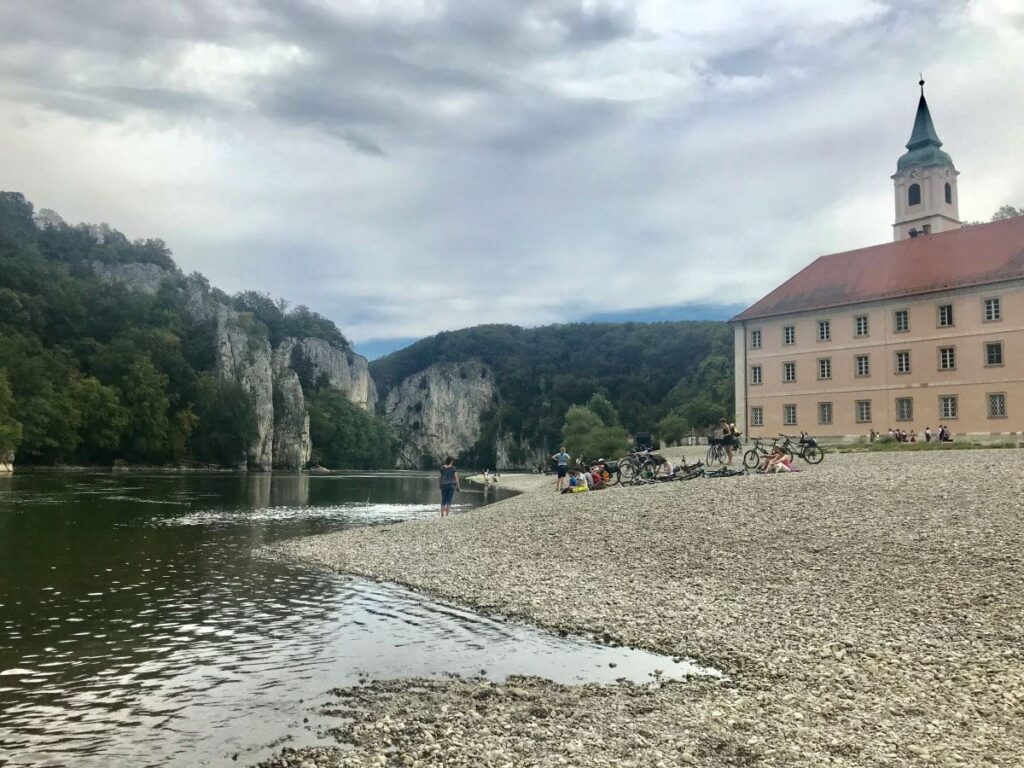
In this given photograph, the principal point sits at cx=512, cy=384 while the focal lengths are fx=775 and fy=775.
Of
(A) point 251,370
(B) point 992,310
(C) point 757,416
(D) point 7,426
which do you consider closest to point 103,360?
(D) point 7,426

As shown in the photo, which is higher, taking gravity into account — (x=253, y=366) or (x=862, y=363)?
(x=253, y=366)

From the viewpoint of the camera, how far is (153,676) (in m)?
8.90

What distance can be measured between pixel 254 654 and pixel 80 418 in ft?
273

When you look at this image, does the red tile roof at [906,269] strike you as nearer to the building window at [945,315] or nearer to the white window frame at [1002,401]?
the building window at [945,315]

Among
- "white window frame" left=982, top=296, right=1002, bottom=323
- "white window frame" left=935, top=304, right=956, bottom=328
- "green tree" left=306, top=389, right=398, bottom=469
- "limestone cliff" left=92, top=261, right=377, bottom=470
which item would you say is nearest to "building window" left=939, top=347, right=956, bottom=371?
"white window frame" left=935, top=304, right=956, bottom=328

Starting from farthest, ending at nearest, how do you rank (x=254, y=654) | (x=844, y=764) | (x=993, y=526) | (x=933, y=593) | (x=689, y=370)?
(x=689, y=370) < (x=993, y=526) < (x=933, y=593) < (x=254, y=654) < (x=844, y=764)

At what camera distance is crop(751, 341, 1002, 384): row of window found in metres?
47.8

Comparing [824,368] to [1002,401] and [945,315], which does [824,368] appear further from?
[1002,401]

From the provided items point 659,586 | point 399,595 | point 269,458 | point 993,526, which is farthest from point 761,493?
point 269,458

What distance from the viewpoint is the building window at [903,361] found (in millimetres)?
51500

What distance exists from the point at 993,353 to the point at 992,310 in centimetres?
265

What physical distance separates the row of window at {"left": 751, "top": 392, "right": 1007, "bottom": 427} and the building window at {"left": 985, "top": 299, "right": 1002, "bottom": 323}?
4.65 meters

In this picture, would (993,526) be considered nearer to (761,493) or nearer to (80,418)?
(761,493)

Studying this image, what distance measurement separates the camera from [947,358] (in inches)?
1959
